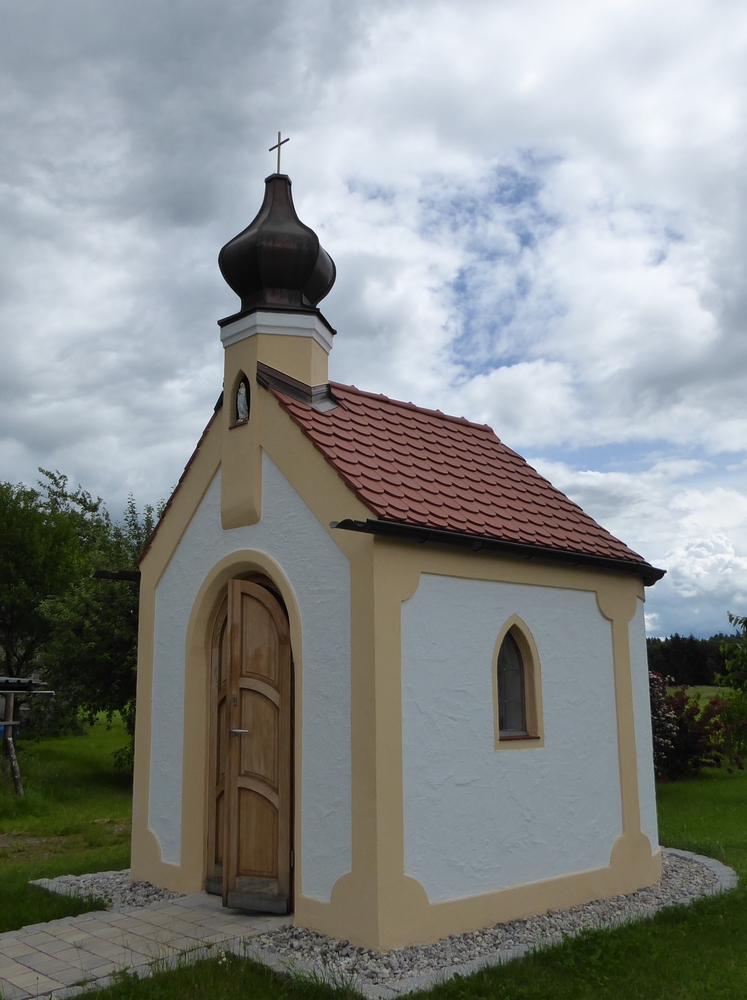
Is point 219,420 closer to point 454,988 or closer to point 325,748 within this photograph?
point 325,748

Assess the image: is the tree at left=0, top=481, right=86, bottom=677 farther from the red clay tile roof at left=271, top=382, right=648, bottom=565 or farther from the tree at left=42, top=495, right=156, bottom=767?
the red clay tile roof at left=271, top=382, right=648, bottom=565

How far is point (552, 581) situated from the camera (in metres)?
8.05

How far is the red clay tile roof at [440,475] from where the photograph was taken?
7078 mm

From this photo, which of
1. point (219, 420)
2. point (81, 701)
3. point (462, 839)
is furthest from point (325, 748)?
point (81, 701)

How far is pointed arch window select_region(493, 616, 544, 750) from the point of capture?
7.62 meters

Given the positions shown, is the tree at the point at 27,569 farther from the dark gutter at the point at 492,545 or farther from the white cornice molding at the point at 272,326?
the dark gutter at the point at 492,545

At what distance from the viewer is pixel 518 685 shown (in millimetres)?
7801

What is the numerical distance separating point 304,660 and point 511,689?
201 centimetres

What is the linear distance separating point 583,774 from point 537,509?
2.59 meters

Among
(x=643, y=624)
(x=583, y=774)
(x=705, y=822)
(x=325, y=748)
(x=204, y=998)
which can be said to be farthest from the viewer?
(x=705, y=822)

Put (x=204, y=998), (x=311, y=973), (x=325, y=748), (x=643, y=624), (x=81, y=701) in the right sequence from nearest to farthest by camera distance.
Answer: (x=204, y=998) → (x=311, y=973) → (x=325, y=748) → (x=643, y=624) → (x=81, y=701)

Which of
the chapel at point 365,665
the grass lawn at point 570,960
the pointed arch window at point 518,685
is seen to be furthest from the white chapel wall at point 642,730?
the pointed arch window at point 518,685

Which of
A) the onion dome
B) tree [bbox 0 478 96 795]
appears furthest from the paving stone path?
tree [bbox 0 478 96 795]

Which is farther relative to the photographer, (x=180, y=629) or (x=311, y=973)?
(x=180, y=629)
